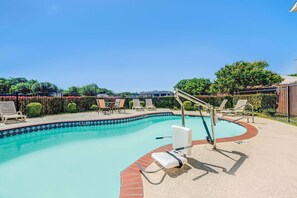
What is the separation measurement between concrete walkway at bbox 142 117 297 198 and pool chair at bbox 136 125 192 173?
0.21 meters

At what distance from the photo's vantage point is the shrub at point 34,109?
38.9 feet

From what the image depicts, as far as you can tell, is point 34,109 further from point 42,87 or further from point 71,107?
point 42,87

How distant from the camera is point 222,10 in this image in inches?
440

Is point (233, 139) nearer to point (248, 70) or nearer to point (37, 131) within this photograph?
point (37, 131)

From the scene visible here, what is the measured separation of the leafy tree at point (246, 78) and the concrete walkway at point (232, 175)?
15006 millimetres

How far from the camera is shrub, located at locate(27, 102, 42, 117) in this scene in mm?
11863

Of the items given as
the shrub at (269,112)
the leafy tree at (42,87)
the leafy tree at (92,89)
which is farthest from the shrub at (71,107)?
the leafy tree at (92,89)

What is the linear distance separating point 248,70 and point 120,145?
55.4 feet

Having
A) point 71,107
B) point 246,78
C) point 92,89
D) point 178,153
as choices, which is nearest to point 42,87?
point 92,89

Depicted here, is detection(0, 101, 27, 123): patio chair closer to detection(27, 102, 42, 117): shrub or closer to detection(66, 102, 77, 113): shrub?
detection(27, 102, 42, 117): shrub

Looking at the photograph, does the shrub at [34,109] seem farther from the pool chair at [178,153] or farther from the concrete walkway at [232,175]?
the concrete walkway at [232,175]

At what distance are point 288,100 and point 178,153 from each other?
888cm

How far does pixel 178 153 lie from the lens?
3.54 m

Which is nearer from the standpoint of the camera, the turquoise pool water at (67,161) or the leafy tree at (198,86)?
the turquoise pool water at (67,161)
